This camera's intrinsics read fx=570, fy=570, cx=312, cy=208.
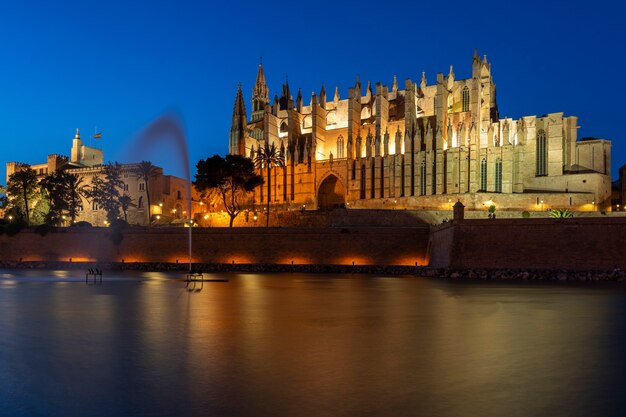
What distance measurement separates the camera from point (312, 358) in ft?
34.4

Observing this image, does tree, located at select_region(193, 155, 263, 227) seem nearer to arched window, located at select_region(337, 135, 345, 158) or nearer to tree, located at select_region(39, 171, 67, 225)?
tree, located at select_region(39, 171, 67, 225)

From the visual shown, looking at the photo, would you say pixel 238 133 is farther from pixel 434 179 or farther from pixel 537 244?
pixel 537 244

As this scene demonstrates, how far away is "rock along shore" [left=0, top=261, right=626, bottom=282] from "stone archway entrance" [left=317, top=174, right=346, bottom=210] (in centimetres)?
2804

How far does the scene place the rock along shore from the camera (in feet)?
101

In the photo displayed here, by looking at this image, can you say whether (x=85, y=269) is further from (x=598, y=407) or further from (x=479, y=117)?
(x=598, y=407)

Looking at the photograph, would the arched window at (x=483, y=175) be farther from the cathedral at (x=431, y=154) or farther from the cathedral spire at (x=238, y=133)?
the cathedral spire at (x=238, y=133)

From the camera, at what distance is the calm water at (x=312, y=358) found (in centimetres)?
755

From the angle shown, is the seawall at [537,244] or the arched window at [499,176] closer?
the seawall at [537,244]

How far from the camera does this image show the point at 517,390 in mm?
8281

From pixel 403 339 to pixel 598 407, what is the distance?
5.47m

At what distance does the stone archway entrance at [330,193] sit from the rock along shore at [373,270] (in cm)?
2804

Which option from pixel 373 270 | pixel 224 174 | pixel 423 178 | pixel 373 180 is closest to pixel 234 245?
pixel 373 270

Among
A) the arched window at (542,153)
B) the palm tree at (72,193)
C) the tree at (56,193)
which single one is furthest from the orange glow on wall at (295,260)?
the arched window at (542,153)

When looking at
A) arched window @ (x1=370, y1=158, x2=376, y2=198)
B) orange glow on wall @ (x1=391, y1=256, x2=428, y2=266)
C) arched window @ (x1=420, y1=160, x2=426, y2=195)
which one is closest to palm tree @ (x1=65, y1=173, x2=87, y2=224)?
arched window @ (x1=370, y1=158, x2=376, y2=198)
